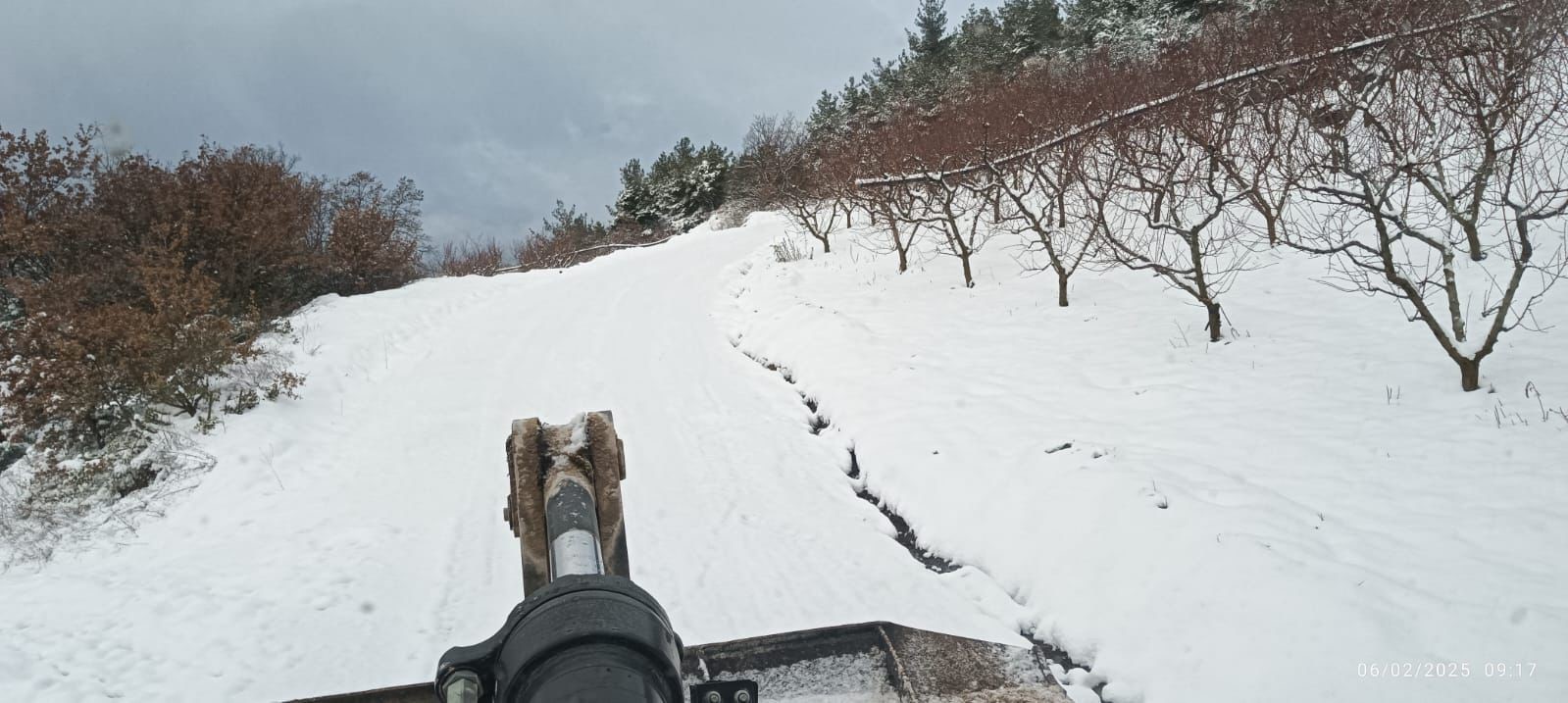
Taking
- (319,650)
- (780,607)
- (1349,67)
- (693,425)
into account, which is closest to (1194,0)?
(1349,67)

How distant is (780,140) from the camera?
1652 inches

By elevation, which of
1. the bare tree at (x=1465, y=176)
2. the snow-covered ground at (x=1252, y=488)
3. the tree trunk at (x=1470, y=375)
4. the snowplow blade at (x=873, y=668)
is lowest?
the snow-covered ground at (x=1252, y=488)

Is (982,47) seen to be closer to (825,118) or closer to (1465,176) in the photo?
(825,118)

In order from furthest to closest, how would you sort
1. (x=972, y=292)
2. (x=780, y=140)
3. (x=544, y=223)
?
1. (x=780, y=140)
2. (x=544, y=223)
3. (x=972, y=292)

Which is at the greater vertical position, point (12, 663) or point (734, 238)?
point (734, 238)

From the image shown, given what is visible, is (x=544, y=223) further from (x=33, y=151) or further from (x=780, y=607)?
(x=780, y=607)

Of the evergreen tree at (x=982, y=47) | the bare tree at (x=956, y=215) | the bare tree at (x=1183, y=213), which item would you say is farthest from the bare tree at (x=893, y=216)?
the evergreen tree at (x=982, y=47)

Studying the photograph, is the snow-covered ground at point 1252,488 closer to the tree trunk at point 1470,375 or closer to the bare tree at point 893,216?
the tree trunk at point 1470,375

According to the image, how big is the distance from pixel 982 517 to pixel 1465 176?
24.5 ft

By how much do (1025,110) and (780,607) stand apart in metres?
11.8

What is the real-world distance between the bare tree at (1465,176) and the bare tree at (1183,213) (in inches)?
38.7

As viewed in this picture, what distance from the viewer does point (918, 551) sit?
5637 mm

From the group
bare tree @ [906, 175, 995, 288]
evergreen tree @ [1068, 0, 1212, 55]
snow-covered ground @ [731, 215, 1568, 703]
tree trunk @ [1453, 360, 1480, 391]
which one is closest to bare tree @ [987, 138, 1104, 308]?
bare tree @ [906, 175, 995, 288]

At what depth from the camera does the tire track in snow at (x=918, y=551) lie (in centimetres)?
406
